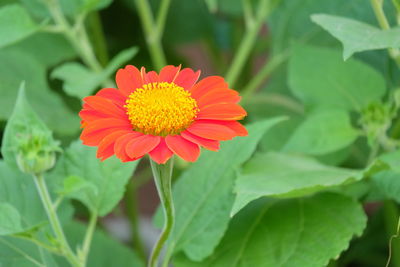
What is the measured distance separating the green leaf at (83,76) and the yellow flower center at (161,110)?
0.58ft

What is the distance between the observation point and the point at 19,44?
68cm

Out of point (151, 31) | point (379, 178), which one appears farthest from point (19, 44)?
point (379, 178)

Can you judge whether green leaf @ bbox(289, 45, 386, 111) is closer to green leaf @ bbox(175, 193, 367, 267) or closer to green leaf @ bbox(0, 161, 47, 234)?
green leaf @ bbox(175, 193, 367, 267)

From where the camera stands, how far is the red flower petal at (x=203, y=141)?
0.27m

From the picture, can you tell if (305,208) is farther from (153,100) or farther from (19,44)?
(19,44)

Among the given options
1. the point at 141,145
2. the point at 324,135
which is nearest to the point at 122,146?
the point at 141,145

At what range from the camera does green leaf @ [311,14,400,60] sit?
33 cm

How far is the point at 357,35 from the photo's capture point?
34 centimetres

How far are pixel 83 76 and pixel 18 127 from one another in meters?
0.14

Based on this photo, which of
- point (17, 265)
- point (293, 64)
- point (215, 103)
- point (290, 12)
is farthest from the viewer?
point (290, 12)

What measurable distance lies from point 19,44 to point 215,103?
1.44 feet

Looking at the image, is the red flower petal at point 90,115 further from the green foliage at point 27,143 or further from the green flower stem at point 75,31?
the green flower stem at point 75,31

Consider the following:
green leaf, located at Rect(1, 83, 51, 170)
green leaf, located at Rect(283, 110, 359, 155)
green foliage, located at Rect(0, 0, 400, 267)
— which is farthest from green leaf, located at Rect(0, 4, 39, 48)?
green leaf, located at Rect(283, 110, 359, 155)

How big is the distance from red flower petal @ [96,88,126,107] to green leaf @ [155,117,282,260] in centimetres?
12
